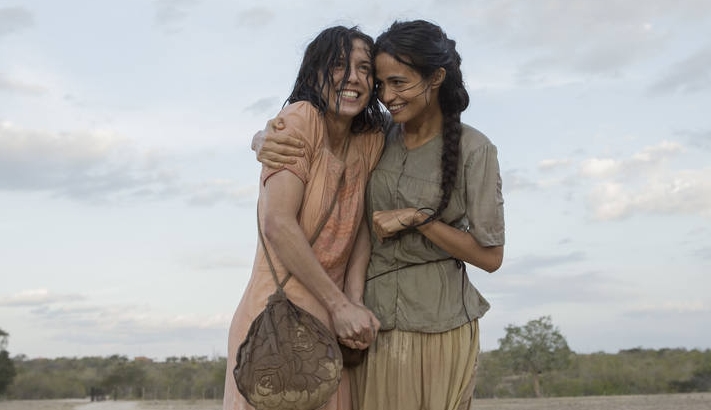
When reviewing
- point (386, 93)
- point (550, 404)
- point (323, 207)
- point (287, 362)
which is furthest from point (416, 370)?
point (550, 404)

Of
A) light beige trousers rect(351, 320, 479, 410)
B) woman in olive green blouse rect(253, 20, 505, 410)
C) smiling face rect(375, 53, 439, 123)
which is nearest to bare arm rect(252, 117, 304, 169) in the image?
woman in olive green blouse rect(253, 20, 505, 410)

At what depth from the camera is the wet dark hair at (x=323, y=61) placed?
A: 3.90 meters

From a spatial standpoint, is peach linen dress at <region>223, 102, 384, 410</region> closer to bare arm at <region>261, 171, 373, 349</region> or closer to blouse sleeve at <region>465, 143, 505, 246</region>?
bare arm at <region>261, 171, 373, 349</region>

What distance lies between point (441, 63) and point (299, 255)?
3.43 ft

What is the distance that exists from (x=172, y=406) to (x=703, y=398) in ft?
67.2

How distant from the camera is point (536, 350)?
40438 mm

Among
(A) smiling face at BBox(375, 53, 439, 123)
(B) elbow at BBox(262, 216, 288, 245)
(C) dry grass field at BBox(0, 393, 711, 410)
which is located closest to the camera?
(B) elbow at BBox(262, 216, 288, 245)

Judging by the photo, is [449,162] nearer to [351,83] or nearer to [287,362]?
[351,83]

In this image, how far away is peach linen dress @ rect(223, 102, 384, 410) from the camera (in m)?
3.82

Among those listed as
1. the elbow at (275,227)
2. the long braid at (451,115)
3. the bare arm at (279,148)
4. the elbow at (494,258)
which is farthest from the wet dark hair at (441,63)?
the elbow at (275,227)

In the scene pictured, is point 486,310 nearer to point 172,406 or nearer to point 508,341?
point 172,406

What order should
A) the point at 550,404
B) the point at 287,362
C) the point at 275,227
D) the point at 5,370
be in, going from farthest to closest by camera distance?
1. the point at 5,370
2. the point at 550,404
3. the point at 275,227
4. the point at 287,362

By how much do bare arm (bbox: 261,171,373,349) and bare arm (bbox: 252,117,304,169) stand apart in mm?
58

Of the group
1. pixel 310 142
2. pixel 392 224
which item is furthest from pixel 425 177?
pixel 310 142
